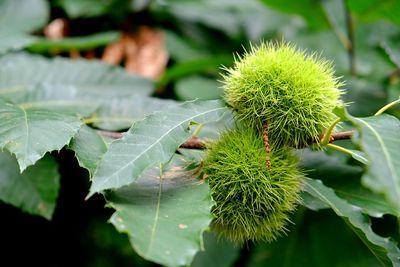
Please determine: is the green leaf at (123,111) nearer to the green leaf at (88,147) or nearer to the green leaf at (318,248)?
the green leaf at (88,147)

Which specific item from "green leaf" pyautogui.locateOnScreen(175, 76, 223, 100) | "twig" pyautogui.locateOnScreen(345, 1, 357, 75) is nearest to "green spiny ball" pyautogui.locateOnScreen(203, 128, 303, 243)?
"green leaf" pyautogui.locateOnScreen(175, 76, 223, 100)

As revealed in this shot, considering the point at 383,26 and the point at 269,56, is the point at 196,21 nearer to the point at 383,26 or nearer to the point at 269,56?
the point at 383,26

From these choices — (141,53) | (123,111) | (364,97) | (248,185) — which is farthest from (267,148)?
(141,53)

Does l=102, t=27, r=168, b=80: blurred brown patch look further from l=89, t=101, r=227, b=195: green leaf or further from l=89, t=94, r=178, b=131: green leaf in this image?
l=89, t=101, r=227, b=195: green leaf

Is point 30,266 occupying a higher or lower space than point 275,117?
lower

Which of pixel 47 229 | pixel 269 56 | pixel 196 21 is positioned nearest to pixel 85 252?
pixel 47 229

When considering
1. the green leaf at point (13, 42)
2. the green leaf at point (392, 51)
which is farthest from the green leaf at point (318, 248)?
the green leaf at point (13, 42)
